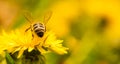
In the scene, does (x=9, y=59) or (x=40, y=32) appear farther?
(x=40, y=32)

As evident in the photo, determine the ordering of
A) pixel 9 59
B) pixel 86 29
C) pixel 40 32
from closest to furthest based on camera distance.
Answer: pixel 9 59, pixel 40 32, pixel 86 29

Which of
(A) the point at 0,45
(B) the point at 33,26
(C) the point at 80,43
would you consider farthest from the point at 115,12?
(A) the point at 0,45

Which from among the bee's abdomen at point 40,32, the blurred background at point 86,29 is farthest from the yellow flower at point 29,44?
the blurred background at point 86,29

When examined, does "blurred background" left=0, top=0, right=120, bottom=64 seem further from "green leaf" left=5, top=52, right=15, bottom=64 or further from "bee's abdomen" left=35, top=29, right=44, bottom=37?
"green leaf" left=5, top=52, right=15, bottom=64

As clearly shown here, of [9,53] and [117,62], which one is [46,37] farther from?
[117,62]

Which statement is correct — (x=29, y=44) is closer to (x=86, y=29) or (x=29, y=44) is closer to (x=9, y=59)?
(x=9, y=59)

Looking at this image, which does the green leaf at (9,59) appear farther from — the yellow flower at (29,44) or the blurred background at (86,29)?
the blurred background at (86,29)

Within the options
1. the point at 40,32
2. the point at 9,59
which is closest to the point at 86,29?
the point at 40,32

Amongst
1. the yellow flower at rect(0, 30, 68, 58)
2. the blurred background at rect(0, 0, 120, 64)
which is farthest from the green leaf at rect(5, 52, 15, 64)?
the blurred background at rect(0, 0, 120, 64)
